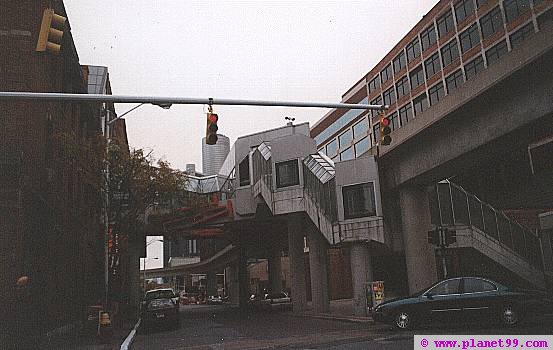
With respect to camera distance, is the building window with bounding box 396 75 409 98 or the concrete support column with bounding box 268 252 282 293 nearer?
the concrete support column with bounding box 268 252 282 293

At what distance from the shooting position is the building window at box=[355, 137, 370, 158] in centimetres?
7338

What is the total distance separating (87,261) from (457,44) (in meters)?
41.8

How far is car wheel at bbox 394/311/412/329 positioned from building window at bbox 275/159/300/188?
13.5 metres

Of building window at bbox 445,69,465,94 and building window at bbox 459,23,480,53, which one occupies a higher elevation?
building window at bbox 459,23,480,53

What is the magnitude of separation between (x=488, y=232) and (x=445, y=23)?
38.6 meters

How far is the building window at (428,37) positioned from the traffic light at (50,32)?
53.8 meters

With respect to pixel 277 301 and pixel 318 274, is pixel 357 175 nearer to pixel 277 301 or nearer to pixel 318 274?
pixel 318 274

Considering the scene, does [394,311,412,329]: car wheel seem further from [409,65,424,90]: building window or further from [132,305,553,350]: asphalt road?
[409,65,424,90]: building window

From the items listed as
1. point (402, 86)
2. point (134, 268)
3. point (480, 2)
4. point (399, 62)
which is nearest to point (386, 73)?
point (399, 62)

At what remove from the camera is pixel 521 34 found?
45.3 m

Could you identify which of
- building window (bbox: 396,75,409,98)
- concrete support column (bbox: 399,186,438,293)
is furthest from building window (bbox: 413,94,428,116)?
concrete support column (bbox: 399,186,438,293)

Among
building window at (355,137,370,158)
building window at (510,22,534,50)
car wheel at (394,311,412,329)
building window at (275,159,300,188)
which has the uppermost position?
building window at (510,22,534,50)

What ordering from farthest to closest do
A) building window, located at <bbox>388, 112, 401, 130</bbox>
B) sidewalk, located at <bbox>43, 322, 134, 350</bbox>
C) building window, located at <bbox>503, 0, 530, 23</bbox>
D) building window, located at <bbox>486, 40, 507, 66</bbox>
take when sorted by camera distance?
building window, located at <bbox>388, 112, 401, 130</bbox> → building window, located at <bbox>486, 40, 507, 66</bbox> → building window, located at <bbox>503, 0, 530, 23</bbox> → sidewalk, located at <bbox>43, 322, 134, 350</bbox>

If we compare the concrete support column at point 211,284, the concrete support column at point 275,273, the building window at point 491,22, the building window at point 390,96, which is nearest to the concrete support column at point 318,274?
the concrete support column at point 275,273
